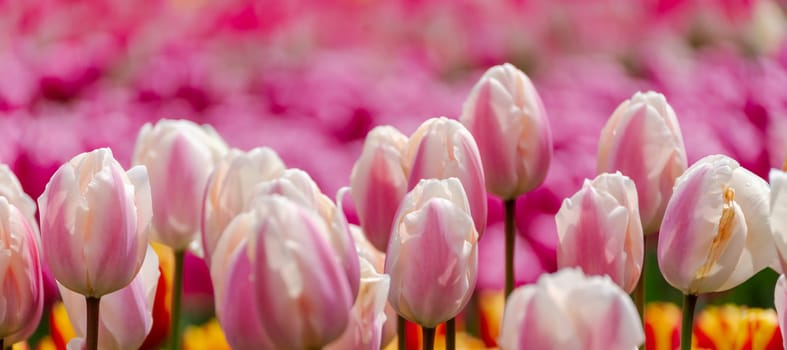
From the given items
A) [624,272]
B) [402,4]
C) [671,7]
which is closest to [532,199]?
[624,272]

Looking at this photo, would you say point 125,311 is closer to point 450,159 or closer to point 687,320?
point 450,159

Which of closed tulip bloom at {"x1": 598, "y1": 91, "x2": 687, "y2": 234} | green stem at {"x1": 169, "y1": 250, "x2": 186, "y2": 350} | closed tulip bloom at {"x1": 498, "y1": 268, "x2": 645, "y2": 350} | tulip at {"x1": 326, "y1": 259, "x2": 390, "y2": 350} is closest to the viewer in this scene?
closed tulip bloom at {"x1": 498, "y1": 268, "x2": 645, "y2": 350}

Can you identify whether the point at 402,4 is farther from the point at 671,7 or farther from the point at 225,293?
the point at 225,293

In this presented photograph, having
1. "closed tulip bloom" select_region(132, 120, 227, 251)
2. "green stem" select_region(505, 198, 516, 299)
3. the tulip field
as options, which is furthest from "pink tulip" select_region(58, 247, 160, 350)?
"green stem" select_region(505, 198, 516, 299)

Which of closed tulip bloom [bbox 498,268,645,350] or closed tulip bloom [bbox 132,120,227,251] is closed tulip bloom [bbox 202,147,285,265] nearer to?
closed tulip bloom [bbox 132,120,227,251]

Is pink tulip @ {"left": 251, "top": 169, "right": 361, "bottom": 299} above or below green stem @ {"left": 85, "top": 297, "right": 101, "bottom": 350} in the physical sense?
above
